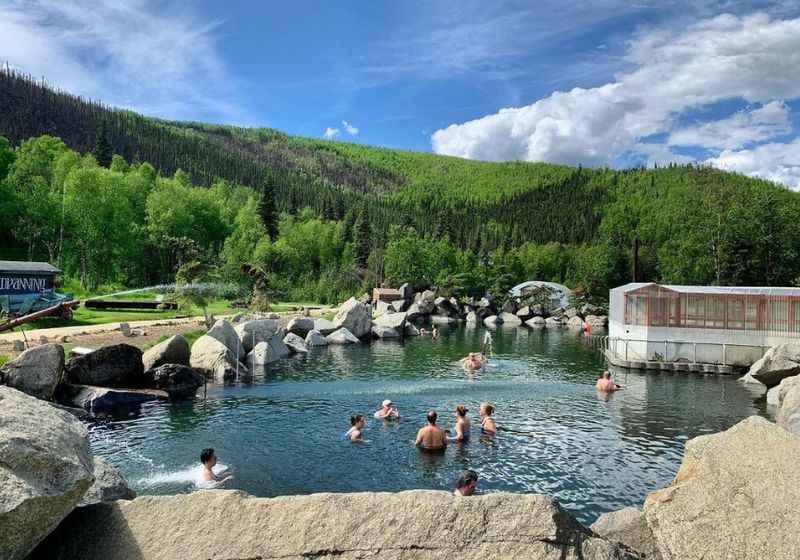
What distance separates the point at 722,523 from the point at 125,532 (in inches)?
232

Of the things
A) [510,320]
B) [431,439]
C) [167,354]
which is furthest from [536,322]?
[431,439]

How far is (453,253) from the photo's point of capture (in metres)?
104

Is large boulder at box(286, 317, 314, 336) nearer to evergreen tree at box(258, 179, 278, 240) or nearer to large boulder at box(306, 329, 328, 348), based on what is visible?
large boulder at box(306, 329, 328, 348)

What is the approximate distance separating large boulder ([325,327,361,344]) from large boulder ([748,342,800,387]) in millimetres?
27439

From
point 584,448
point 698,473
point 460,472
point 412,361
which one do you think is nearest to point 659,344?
point 412,361

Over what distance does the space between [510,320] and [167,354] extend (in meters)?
52.8

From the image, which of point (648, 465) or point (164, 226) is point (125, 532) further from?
point (164, 226)

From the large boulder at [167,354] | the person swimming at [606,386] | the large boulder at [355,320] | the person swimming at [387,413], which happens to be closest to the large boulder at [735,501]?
the person swimming at [387,413]

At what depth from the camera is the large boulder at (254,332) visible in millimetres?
34125

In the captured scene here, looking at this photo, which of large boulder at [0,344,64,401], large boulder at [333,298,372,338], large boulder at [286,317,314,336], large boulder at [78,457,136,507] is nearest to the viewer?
large boulder at [78,457,136,507]

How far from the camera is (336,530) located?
5.55 metres

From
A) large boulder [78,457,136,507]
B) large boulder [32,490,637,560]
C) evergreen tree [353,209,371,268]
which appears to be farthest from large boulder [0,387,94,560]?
evergreen tree [353,209,371,268]

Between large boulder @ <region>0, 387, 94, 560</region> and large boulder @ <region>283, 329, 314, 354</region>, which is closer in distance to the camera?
large boulder @ <region>0, 387, 94, 560</region>

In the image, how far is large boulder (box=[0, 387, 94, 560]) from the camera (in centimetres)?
495
